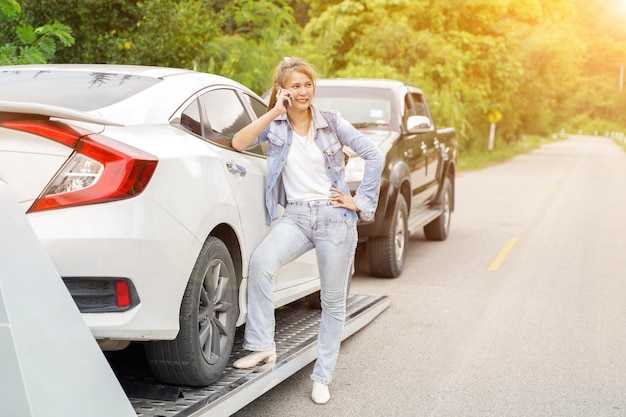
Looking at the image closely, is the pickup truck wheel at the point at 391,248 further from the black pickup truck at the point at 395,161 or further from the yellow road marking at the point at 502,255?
the yellow road marking at the point at 502,255

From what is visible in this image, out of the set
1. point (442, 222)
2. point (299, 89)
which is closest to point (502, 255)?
point (442, 222)

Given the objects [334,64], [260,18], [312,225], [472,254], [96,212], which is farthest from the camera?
[334,64]

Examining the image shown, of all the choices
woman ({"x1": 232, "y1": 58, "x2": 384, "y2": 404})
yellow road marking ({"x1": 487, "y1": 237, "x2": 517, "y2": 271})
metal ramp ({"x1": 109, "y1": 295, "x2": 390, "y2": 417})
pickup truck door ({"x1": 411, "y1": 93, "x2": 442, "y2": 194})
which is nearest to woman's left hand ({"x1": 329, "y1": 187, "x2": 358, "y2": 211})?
woman ({"x1": 232, "y1": 58, "x2": 384, "y2": 404})

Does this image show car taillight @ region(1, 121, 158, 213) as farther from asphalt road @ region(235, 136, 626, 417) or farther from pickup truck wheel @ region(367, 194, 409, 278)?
pickup truck wheel @ region(367, 194, 409, 278)

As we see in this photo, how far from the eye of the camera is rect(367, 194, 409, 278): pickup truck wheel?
9.05 meters

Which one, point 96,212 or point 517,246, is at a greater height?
point 96,212

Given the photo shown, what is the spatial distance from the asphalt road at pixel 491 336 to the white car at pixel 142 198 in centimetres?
81

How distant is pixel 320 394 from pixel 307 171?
4.26ft

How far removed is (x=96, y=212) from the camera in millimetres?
3777

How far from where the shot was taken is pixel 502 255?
36.6 feet

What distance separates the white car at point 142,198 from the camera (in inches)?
148

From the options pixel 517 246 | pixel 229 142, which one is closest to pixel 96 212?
pixel 229 142

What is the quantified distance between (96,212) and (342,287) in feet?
6.07

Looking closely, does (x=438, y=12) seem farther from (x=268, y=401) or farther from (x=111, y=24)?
(x=268, y=401)
